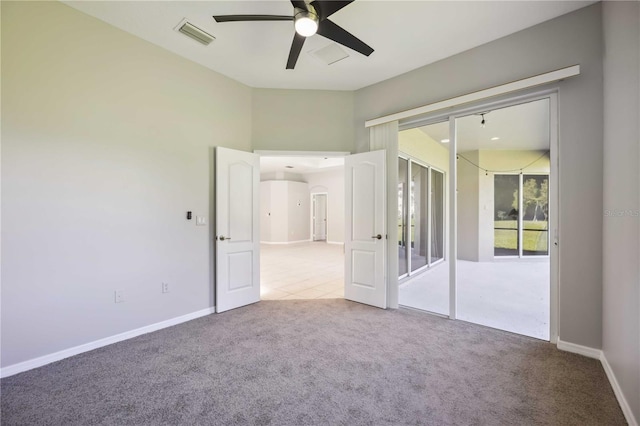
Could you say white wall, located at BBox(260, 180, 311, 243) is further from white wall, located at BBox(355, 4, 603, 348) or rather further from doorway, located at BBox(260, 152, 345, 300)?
white wall, located at BBox(355, 4, 603, 348)

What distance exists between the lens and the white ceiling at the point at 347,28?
2451mm

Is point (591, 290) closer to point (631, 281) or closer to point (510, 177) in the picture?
point (631, 281)

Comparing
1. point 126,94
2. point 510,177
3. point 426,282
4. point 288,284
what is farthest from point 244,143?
point 510,177

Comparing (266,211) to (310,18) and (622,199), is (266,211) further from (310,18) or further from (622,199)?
(622,199)

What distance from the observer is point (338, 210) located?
1116 cm

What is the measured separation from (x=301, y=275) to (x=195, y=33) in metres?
4.34

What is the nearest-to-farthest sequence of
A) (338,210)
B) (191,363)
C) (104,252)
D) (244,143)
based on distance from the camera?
(191,363) < (104,252) < (244,143) < (338,210)

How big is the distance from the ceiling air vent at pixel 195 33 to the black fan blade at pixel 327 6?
4.74ft

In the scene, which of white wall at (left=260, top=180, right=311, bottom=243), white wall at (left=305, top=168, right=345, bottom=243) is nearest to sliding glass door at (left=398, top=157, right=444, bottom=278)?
white wall at (left=305, top=168, right=345, bottom=243)

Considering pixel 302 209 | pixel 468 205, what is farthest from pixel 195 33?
pixel 302 209

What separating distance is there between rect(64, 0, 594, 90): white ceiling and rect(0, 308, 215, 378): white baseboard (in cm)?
310

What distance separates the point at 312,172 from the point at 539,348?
9926mm

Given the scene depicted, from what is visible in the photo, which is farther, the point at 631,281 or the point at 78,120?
the point at 78,120

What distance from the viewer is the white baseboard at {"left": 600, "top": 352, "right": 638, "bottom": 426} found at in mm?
1649
